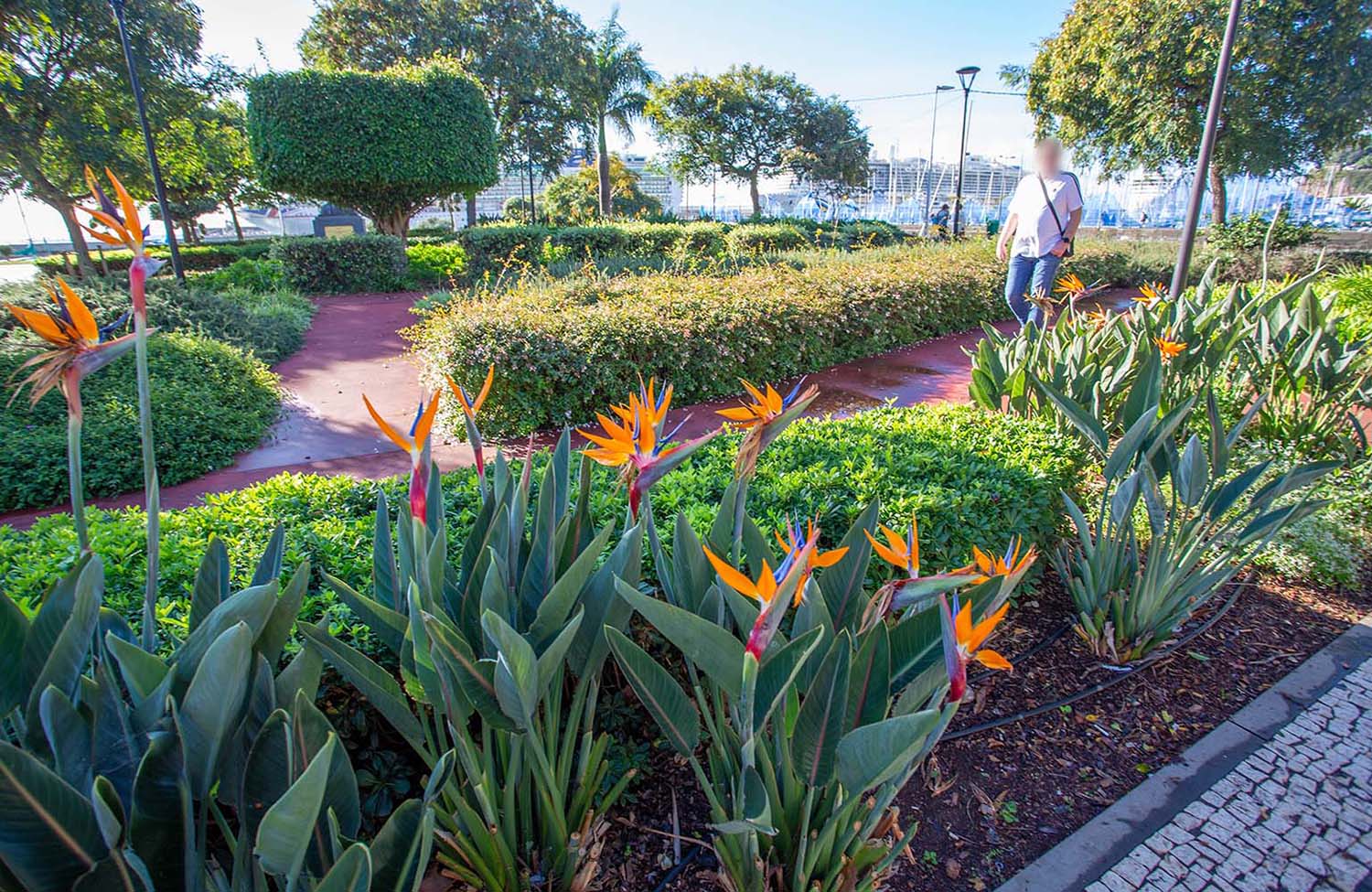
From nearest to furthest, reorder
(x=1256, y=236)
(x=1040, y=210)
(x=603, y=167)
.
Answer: (x=1040, y=210) < (x=1256, y=236) < (x=603, y=167)

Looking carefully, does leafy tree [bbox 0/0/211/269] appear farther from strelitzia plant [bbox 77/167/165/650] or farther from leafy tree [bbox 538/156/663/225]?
leafy tree [bbox 538/156/663/225]

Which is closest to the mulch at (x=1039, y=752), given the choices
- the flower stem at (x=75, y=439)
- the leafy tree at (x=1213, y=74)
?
the flower stem at (x=75, y=439)

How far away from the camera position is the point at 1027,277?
21.1 feet

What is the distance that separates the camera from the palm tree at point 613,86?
30500 mm

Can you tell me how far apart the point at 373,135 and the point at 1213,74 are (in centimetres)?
1722

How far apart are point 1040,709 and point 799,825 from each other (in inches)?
48.5

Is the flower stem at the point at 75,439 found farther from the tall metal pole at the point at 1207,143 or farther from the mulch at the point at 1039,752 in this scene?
the tall metal pole at the point at 1207,143

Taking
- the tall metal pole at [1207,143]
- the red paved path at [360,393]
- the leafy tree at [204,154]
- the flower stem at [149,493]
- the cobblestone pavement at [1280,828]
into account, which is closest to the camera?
the flower stem at [149,493]

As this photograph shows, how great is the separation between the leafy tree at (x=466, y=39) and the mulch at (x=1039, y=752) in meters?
24.8

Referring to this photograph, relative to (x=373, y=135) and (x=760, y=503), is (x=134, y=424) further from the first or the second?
(x=373, y=135)

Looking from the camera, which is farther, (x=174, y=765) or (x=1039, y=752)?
(x=1039, y=752)

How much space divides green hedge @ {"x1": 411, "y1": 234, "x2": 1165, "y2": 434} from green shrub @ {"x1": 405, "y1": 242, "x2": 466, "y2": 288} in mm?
7138

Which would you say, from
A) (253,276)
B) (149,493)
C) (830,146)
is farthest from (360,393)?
(830,146)

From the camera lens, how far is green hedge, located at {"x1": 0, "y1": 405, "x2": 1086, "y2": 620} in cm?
203
